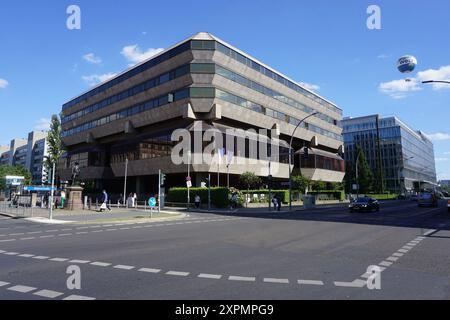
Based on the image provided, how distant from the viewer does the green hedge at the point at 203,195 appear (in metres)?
37.2

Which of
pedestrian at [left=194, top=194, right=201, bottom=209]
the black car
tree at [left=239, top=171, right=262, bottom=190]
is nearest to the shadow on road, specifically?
the black car

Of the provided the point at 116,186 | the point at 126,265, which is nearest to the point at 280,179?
the point at 116,186

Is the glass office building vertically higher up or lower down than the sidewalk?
higher up

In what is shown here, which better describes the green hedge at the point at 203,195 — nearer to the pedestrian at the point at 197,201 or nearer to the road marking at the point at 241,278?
the pedestrian at the point at 197,201

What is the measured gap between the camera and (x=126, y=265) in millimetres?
7453

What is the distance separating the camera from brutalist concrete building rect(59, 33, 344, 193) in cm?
4416

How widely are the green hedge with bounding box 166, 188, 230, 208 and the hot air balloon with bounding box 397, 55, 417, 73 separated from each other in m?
20.8

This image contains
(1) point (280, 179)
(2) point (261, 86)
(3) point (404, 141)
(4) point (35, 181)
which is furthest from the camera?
(4) point (35, 181)

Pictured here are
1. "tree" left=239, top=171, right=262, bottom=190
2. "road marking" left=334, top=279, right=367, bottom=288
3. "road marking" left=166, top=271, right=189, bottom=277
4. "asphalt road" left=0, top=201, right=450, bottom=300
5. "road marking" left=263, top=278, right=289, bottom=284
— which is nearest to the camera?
"asphalt road" left=0, top=201, right=450, bottom=300

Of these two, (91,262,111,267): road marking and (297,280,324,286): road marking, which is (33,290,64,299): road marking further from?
(297,280,324,286): road marking

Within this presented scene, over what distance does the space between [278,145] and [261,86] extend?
391 inches

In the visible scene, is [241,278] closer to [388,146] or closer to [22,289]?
[22,289]
